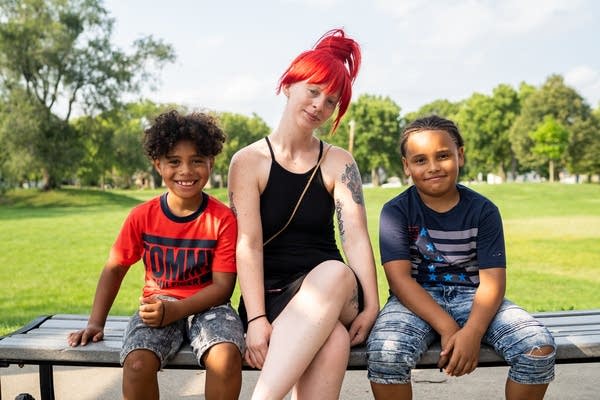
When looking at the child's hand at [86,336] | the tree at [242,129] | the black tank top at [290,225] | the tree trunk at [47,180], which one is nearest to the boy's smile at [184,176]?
the black tank top at [290,225]

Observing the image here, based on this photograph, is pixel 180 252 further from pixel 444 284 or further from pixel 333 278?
pixel 444 284

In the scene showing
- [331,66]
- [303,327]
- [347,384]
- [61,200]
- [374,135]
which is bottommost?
[61,200]

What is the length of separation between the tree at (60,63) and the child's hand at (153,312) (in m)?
34.0

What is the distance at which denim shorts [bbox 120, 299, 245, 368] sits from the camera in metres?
2.43

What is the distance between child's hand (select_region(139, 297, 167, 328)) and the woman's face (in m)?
1.00

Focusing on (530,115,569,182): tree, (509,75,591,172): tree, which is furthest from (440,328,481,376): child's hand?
(509,75,591,172): tree

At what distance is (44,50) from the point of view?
3378cm

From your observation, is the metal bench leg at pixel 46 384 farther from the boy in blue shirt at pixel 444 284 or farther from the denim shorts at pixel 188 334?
the boy in blue shirt at pixel 444 284

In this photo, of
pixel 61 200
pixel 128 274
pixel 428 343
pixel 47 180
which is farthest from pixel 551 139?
pixel 428 343

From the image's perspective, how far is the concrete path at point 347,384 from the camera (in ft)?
11.9

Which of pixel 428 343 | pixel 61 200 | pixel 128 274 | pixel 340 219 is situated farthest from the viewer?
pixel 61 200

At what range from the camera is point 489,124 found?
57.8 meters

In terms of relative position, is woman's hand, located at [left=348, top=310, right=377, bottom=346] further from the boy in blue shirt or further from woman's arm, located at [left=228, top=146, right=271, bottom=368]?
woman's arm, located at [left=228, top=146, right=271, bottom=368]

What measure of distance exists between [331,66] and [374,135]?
2323 inches
